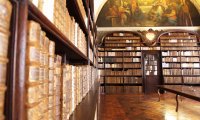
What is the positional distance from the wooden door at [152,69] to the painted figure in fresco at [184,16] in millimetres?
2245

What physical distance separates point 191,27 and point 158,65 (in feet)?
8.97

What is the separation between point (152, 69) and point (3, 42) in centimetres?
951

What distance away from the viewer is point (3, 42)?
1.41 ft

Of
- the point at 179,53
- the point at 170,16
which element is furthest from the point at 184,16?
the point at 179,53

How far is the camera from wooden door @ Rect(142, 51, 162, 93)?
30.9 ft

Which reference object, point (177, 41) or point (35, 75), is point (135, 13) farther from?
point (35, 75)

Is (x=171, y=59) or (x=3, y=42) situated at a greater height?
(x=171, y=59)

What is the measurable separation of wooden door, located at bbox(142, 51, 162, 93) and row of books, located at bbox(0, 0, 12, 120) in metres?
9.31

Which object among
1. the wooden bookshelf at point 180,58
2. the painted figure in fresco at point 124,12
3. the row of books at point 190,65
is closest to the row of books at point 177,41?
the wooden bookshelf at point 180,58

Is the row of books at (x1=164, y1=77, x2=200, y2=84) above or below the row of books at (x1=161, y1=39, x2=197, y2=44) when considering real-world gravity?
below

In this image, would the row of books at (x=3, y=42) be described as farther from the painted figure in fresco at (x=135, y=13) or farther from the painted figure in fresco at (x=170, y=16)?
the painted figure in fresco at (x=170, y=16)

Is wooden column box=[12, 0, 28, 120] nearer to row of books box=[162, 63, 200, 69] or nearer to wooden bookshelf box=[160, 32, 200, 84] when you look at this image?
wooden bookshelf box=[160, 32, 200, 84]

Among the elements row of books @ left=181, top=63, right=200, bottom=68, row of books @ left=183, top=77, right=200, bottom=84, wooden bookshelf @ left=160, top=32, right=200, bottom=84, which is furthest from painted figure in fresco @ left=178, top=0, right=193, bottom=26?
row of books @ left=183, top=77, right=200, bottom=84

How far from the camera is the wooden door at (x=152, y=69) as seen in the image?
30.9 ft
